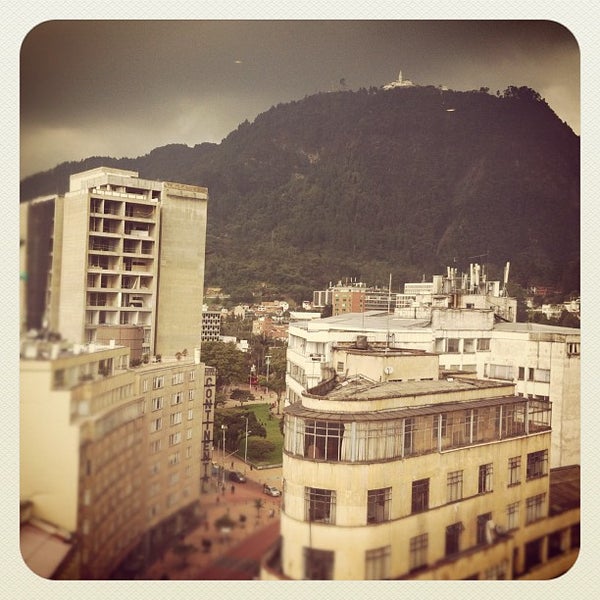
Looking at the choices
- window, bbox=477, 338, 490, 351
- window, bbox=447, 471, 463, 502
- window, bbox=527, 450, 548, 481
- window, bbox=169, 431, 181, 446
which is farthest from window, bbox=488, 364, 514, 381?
window, bbox=169, 431, 181, 446

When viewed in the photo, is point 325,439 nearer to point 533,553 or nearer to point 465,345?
point 465,345

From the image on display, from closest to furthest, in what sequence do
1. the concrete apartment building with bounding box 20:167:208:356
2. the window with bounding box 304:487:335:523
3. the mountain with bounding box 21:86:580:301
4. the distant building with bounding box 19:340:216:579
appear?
the distant building with bounding box 19:340:216:579, the window with bounding box 304:487:335:523, the concrete apartment building with bounding box 20:167:208:356, the mountain with bounding box 21:86:580:301

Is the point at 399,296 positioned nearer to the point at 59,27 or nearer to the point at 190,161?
the point at 190,161

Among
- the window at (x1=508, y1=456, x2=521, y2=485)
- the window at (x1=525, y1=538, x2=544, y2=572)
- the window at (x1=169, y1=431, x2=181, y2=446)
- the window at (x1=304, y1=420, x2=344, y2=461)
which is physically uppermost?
the window at (x1=304, y1=420, x2=344, y2=461)

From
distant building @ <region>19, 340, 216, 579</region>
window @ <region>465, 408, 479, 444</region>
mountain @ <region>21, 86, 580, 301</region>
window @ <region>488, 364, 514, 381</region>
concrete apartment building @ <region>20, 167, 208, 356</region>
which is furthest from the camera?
window @ <region>488, 364, 514, 381</region>

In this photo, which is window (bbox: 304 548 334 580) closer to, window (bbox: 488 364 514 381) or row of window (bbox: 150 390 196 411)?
row of window (bbox: 150 390 196 411)

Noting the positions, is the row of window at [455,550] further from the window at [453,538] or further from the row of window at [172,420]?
the row of window at [172,420]

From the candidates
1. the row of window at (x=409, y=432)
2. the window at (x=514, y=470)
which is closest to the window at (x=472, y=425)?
the row of window at (x=409, y=432)
